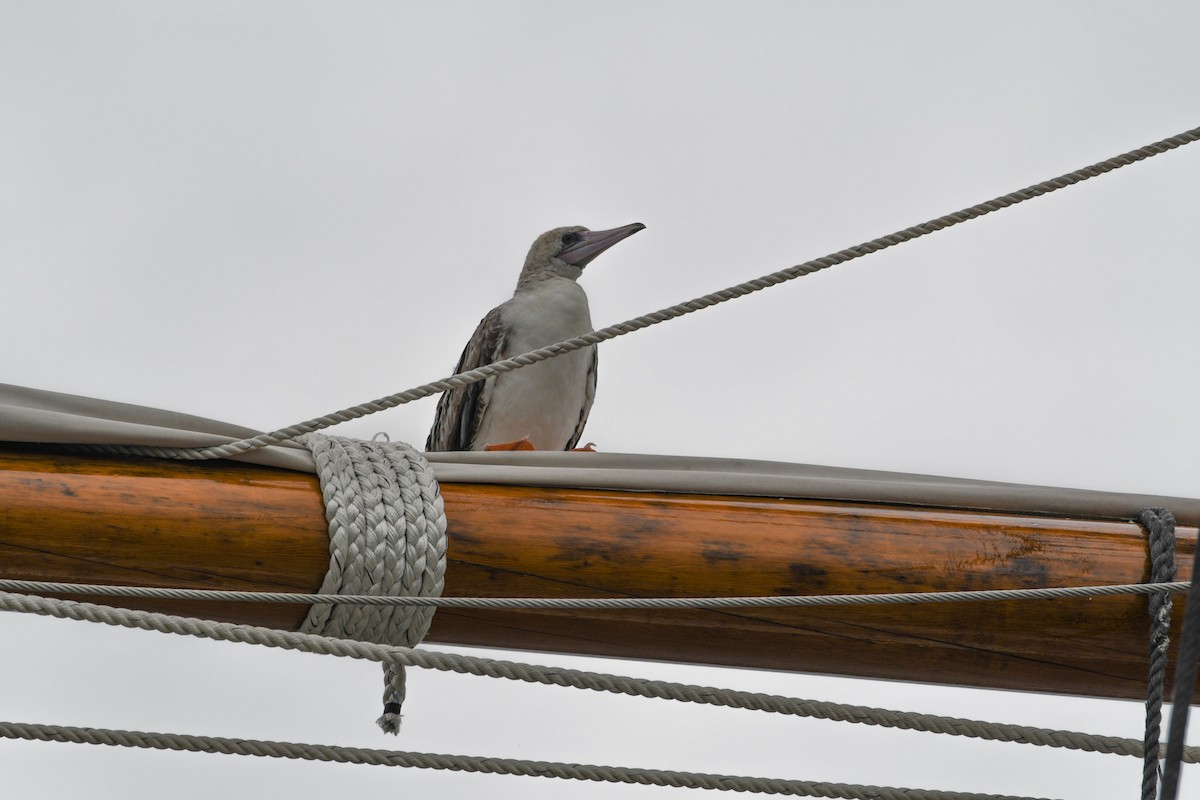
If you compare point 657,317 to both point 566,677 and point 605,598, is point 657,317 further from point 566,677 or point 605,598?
point 566,677

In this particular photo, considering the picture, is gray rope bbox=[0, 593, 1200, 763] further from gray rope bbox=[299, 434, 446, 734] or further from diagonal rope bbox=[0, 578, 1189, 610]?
gray rope bbox=[299, 434, 446, 734]

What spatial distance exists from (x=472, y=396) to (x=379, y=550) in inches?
196

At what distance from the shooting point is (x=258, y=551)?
10.3 feet

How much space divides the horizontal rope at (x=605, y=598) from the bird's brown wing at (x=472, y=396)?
4.74 m

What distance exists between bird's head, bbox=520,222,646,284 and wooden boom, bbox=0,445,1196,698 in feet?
16.8

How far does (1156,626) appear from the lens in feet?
11.1

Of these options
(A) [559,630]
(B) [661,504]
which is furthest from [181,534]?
(B) [661,504]

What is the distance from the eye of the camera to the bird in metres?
7.91

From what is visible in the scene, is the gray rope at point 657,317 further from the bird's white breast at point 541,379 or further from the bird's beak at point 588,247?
the bird's beak at point 588,247

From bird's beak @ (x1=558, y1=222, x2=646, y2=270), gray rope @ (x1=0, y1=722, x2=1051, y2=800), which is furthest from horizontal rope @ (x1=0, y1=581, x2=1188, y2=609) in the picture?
bird's beak @ (x1=558, y1=222, x2=646, y2=270)

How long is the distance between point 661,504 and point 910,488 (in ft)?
1.92

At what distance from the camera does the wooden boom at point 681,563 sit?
311 centimetres

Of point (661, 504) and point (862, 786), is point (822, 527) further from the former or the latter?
point (862, 786)

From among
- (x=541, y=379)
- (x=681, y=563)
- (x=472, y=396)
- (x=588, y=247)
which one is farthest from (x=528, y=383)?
(x=681, y=563)
